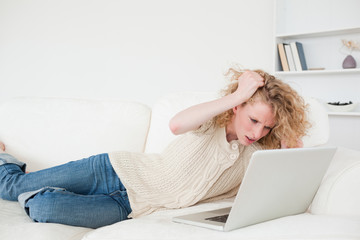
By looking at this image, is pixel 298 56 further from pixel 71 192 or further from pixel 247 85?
pixel 71 192

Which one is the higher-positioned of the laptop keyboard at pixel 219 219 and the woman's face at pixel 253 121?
the woman's face at pixel 253 121

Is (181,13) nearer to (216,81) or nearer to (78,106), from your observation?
(216,81)

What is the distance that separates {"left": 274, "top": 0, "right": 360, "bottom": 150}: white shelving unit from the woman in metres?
1.70

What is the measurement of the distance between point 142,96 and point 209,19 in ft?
3.24

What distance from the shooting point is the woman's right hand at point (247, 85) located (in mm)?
1515

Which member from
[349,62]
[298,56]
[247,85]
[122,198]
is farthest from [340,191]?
[298,56]

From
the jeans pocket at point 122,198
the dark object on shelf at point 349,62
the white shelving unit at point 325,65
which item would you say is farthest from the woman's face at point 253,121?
the dark object on shelf at point 349,62

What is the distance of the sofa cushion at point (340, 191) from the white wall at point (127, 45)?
7.43ft

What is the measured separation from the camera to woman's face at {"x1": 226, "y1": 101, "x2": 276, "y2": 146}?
5.14 ft

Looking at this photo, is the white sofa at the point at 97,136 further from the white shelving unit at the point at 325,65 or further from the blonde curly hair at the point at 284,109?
the white shelving unit at the point at 325,65

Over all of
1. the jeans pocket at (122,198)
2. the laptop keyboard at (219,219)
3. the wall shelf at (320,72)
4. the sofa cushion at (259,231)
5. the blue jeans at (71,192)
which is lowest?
the jeans pocket at (122,198)

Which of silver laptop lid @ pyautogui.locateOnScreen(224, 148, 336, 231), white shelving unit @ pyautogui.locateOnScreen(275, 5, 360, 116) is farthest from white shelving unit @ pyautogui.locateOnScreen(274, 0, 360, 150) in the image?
silver laptop lid @ pyautogui.locateOnScreen(224, 148, 336, 231)

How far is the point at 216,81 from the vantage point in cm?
383

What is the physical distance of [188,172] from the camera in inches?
66.2
